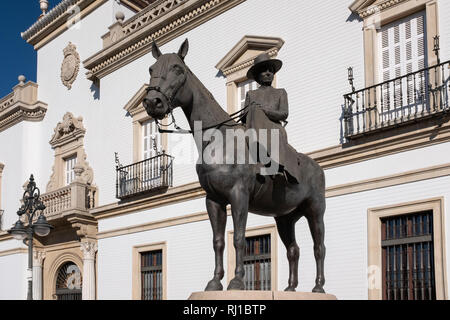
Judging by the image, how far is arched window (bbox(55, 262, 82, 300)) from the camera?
22.0 meters

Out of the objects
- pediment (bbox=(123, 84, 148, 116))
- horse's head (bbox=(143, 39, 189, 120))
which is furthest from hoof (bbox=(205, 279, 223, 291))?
pediment (bbox=(123, 84, 148, 116))

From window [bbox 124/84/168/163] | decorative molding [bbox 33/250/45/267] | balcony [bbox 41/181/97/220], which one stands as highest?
window [bbox 124/84/168/163]

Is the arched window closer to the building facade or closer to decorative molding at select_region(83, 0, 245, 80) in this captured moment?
the building facade

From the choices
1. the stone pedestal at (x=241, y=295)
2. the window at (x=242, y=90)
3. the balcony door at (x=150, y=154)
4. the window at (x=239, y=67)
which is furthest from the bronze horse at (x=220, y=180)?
the balcony door at (x=150, y=154)

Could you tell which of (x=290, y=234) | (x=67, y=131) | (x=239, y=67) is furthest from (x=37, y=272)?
(x=290, y=234)

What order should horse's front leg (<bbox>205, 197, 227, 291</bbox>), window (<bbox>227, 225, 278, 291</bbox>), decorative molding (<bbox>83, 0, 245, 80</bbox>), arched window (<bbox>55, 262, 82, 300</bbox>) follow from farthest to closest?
arched window (<bbox>55, 262, 82, 300</bbox>) < decorative molding (<bbox>83, 0, 245, 80</bbox>) < window (<bbox>227, 225, 278, 291</bbox>) < horse's front leg (<bbox>205, 197, 227, 291</bbox>)

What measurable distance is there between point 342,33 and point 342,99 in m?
1.42

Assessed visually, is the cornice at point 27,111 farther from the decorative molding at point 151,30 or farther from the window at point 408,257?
the window at point 408,257

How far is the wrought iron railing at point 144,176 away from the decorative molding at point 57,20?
6.37 meters

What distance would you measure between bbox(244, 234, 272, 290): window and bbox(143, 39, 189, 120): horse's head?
9.27 metres

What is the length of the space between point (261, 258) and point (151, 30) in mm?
7791

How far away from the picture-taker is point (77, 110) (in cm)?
2281

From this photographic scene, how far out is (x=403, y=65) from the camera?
1316 centimetres

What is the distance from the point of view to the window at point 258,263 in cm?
1504
